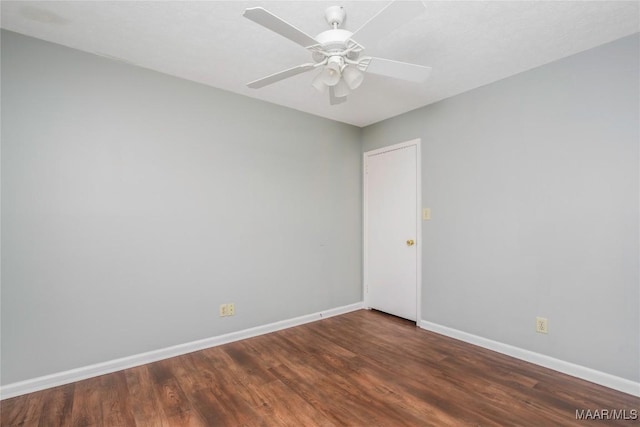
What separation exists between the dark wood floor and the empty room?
0.02m

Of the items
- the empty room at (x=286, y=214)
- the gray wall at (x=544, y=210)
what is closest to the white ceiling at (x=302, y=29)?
the empty room at (x=286, y=214)

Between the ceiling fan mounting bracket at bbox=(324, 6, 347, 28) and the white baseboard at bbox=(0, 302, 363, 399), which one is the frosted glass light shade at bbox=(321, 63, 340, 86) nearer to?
the ceiling fan mounting bracket at bbox=(324, 6, 347, 28)

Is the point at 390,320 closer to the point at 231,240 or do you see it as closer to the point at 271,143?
the point at 231,240

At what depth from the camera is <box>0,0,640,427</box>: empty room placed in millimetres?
1926

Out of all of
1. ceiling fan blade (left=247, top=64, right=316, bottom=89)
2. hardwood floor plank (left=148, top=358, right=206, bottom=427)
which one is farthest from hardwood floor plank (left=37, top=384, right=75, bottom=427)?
ceiling fan blade (left=247, top=64, right=316, bottom=89)

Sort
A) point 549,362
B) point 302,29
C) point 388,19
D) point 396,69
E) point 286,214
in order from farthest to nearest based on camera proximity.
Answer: point 286,214, point 549,362, point 302,29, point 396,69, point 388,19

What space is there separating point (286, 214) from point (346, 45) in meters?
2.11

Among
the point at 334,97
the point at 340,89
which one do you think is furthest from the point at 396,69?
the point at 334,97

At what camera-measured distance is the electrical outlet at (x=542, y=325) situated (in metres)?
2.49

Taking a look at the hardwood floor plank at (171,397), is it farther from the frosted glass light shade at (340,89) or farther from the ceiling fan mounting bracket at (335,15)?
the ceiling fan mounting bracket at (335,15)

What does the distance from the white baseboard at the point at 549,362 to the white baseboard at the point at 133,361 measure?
5.08ft

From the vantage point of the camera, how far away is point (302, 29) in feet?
6.52

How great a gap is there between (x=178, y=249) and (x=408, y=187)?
2556 mm

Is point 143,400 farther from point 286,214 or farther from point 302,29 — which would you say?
point 302,29
